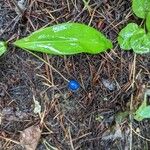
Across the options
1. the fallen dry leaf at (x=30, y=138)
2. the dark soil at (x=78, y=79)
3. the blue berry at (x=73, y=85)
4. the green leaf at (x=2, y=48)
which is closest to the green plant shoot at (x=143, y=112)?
the dark soil at (x=78, y=79)

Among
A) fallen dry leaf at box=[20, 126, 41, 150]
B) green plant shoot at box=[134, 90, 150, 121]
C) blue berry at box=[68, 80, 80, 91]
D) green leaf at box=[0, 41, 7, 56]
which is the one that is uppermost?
green leaf at box=[0, 41, 7, 56]

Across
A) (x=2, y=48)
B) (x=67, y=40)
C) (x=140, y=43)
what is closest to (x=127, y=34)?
(x=140, y=43)

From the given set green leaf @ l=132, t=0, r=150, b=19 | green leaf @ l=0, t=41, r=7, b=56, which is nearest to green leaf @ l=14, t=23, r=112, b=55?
green leaf @ l=0, t=41, r=7, b=56

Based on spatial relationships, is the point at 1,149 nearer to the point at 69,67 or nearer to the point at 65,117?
the point at 65,117

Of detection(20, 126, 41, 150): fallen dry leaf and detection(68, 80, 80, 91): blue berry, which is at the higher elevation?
detection(68, 80, 80, 91): blue berry

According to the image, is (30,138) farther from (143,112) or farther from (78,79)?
(143,112)

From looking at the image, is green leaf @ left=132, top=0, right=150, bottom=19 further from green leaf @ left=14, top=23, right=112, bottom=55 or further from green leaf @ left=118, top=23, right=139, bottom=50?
green leaf @ left=14, top=23, right=112, bottom=55

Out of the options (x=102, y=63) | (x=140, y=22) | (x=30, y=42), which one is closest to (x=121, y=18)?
(x=140, y=22)

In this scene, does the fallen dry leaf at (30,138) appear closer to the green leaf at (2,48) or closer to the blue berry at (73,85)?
the blue berry at (73,85)
